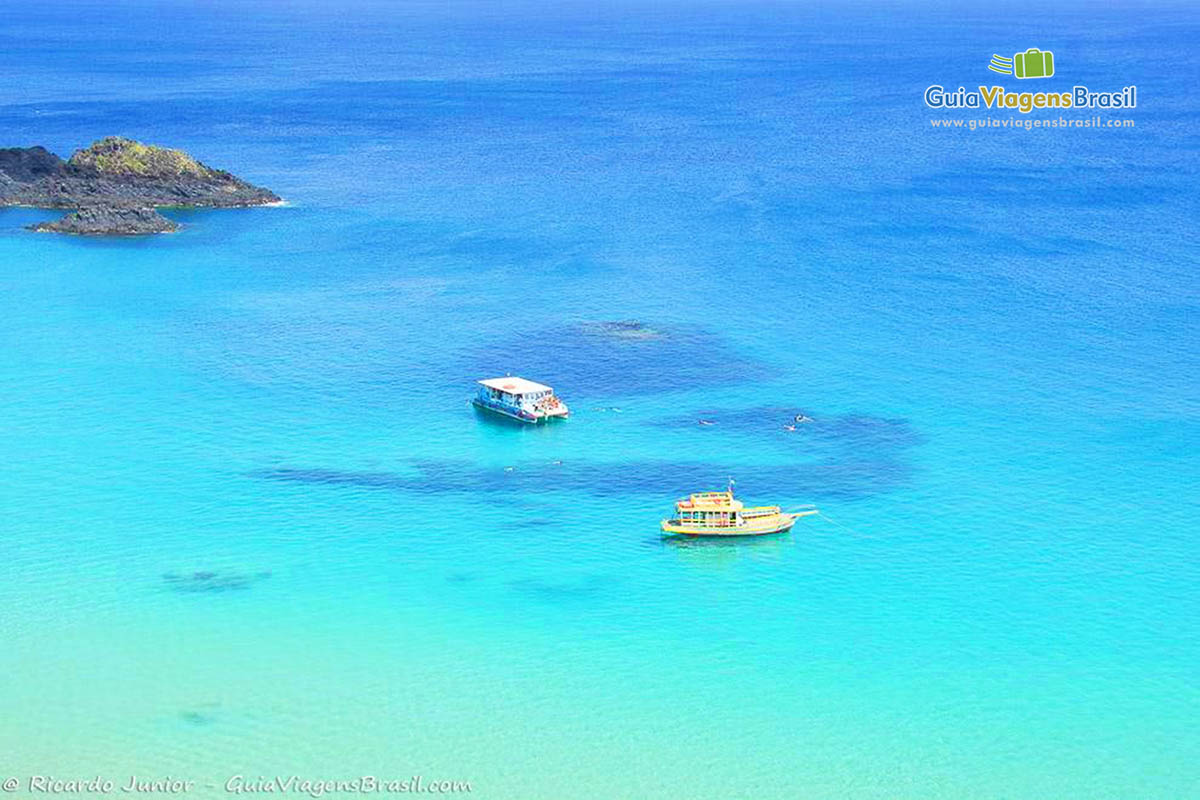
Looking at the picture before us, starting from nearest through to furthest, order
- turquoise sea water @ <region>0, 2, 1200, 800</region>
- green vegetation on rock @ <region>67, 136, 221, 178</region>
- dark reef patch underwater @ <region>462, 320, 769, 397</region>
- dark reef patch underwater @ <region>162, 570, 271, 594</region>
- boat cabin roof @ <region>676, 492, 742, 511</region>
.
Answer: turquoise sea water @ <region>0, 2, 1200, 800</region>, dark reef patch underwater @ <region>162, 570, 271, 594</region>, boat cabin roof @ <region>676, 492, 742, 511</region>, dark reef patch underwater @ <region>462, 320, 769, 397</region>, green vegetation on rock @ <region>67, 136, 221, 178</region>

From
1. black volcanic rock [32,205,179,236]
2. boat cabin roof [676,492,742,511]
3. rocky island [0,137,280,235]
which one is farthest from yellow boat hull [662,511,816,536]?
rocky island [0,137,280,235]

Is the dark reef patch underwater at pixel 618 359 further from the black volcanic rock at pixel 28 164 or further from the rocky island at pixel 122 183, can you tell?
the black volcanic rock at pixel 28 164

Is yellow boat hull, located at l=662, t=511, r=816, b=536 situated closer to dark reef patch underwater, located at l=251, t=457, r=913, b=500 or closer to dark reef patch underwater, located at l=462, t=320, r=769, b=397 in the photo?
dark reef patch underwater, located at l=251, t=457, r=913, b=500

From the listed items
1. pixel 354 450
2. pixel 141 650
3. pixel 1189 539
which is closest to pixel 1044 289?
pixel 1189 539

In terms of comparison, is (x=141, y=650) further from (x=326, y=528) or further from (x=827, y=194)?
(x=827, y=194)

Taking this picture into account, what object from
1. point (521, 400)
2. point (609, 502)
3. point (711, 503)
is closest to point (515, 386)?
point (521, 400)

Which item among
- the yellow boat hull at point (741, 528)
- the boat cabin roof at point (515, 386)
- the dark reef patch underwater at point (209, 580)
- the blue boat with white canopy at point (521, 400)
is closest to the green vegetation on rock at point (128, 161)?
the boat cabin roof at point (515, 386)
